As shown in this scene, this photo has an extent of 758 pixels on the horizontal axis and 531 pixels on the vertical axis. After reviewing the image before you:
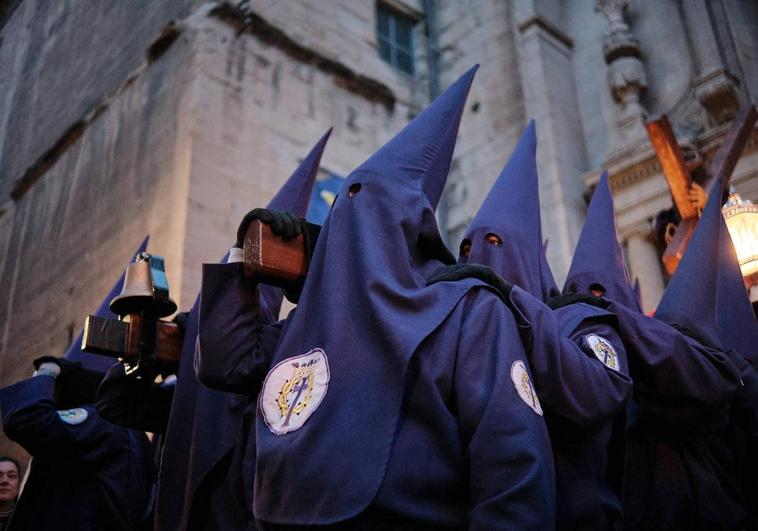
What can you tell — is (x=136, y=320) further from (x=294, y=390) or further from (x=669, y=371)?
(x=669, y=371)

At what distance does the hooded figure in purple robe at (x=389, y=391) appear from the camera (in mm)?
1727

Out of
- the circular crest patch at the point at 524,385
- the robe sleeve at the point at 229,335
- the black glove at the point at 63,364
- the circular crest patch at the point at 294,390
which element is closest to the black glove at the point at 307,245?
the robe sleeve at the point at 229,335

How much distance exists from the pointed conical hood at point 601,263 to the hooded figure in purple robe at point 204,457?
147 centimetres

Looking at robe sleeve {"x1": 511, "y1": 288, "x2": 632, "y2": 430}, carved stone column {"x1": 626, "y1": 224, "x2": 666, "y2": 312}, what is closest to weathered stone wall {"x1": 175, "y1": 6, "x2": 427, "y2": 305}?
carved stone column {"x1": 626, "y1": 224, "x2": 666, "y2": 312}

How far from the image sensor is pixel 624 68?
28.3 feet

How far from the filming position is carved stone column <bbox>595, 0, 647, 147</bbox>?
8461 millimetres

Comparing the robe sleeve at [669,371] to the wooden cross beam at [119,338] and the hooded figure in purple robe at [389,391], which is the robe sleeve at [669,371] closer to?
the hooded figure in purple robe at [389,391]

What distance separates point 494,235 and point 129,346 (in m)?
1.38

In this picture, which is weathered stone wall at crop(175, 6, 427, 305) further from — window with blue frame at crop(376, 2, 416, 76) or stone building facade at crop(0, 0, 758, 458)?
window with blue frame at crop(376, 2, 416, 76)

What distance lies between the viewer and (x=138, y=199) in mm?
8102

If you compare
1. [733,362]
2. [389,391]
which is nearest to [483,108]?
[733,362]

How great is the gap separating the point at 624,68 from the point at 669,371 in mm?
6716

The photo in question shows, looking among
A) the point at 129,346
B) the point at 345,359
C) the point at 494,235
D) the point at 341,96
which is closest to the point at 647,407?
the point at 494,235

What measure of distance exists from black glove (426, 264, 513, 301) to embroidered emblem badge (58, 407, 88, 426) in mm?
2128
